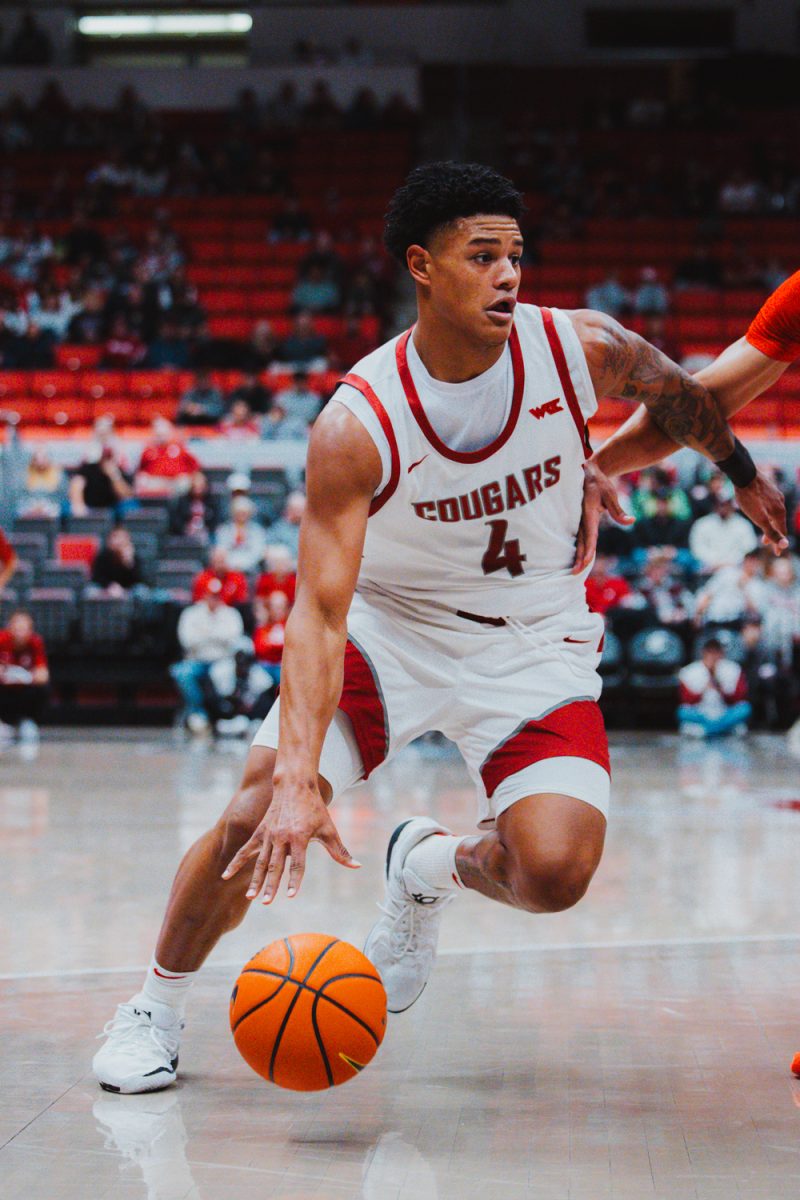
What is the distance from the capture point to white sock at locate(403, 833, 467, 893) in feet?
12.5

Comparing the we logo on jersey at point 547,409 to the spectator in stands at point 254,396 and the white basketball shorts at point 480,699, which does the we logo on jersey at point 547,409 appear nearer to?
the white basketball shorts at point 480,699

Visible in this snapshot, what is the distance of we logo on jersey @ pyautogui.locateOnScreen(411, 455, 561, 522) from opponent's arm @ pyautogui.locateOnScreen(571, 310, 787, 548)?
0.27 meters

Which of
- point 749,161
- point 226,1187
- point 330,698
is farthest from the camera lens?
point 749,161

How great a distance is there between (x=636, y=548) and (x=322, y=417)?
9.23 meters

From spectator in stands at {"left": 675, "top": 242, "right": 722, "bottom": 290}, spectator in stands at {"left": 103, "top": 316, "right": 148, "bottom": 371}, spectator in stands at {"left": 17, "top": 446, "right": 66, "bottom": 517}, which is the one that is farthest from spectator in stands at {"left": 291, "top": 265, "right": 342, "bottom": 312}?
spectator in stands at {"left": 17, "top": 446, "right": 66, "bottom": 517}

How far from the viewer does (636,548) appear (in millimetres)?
12453

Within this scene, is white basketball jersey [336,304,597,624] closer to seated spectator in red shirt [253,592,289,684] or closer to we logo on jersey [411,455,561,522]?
we logo on jersey [411,455,561,522]

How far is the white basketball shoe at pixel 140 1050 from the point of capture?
342 centimetres

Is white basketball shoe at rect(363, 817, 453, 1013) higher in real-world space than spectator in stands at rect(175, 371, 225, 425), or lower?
lower

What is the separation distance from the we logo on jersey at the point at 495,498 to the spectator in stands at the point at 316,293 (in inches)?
528

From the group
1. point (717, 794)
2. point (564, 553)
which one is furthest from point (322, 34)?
point (564, 553)

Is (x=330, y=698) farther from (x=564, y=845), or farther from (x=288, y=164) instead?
(x=288, y=164)

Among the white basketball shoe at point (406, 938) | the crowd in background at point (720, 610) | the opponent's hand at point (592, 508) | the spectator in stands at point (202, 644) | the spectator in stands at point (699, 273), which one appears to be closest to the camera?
the opponent's hand at point (592, 508)

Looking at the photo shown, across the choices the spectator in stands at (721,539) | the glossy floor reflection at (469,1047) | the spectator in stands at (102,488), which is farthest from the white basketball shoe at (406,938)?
the spectator in stands at (102,488)
